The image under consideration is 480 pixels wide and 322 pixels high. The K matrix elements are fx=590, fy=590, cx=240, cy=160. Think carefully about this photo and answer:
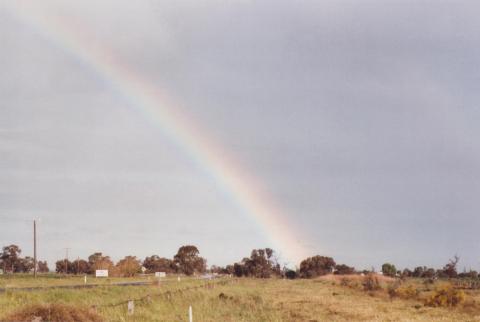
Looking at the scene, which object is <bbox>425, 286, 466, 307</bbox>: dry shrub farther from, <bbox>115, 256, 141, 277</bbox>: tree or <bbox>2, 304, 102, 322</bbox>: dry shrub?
<bbox>115, 256, 141, 277</bbox>: tree

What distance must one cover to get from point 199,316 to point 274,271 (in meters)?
158

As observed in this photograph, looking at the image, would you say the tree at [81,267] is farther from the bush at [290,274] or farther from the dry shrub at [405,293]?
the dry shrub at [405,293]

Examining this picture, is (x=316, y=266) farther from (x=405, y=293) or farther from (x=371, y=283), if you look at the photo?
(x=405, y=293)

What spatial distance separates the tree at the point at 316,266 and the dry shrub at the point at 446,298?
13246cm

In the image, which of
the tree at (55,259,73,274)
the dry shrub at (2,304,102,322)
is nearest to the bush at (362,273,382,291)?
the dry shrub at (2,304,102,322)

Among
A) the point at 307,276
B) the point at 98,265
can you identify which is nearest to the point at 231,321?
the point at 98,265

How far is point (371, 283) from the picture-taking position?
7156 cm

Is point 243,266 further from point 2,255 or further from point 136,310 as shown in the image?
point 136,310

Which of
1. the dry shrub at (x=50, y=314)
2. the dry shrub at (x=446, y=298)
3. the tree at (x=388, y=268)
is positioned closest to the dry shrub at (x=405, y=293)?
the dry shrub at (x=446, y=298)

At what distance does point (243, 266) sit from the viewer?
18638 cm

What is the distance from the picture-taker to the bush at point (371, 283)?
2764 inches

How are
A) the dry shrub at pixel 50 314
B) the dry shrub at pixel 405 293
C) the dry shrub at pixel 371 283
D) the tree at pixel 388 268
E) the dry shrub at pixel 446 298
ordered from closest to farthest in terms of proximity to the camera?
1. the dry shrub at pixel 50 314
2. the dry shrub at pixel 446 298
3. the dry shrub at pixel 405 293
4. the dry shrub at pixel 371 283
5. the tree at pixel 388 268

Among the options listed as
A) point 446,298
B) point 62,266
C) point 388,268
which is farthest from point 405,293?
point 62,266

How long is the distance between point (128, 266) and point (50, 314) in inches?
4579
